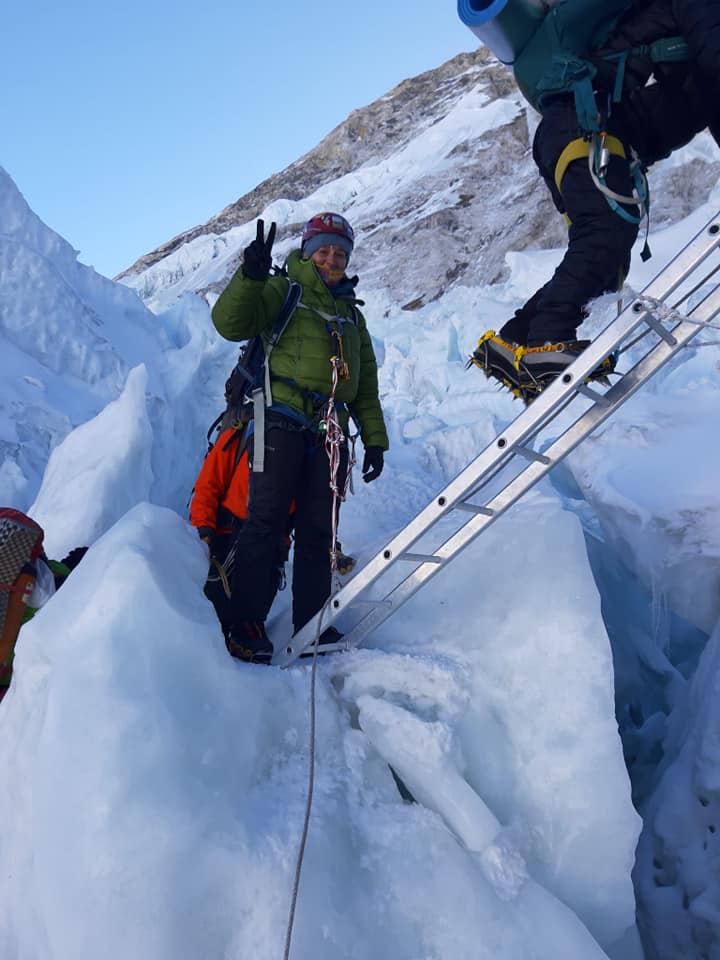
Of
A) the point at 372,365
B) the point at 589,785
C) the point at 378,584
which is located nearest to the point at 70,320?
the point at 372,365

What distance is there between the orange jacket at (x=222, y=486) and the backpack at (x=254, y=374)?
0.09 metres

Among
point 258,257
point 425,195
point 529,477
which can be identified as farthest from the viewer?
point 425,195

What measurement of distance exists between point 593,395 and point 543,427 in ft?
0.61

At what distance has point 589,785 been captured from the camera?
5.64 feet

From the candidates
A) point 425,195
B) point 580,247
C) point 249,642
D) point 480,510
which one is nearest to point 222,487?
point 249,642

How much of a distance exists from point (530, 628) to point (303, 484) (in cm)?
92

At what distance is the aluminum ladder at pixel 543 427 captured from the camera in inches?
62.7

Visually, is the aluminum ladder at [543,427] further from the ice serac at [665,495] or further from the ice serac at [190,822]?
the ice serac at [665,495]

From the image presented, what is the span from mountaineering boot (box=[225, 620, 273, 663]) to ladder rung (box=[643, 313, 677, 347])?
4.76 feet

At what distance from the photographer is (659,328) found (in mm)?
1630

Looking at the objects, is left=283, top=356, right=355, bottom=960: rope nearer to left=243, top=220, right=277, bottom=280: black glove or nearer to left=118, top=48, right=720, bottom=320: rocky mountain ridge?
left=243, top=220, right=277, bottom=280: black glove

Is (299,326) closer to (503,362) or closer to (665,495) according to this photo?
(503,362)

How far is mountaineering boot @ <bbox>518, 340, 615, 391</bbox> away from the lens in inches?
67.9

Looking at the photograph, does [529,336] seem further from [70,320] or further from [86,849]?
[70,320]
